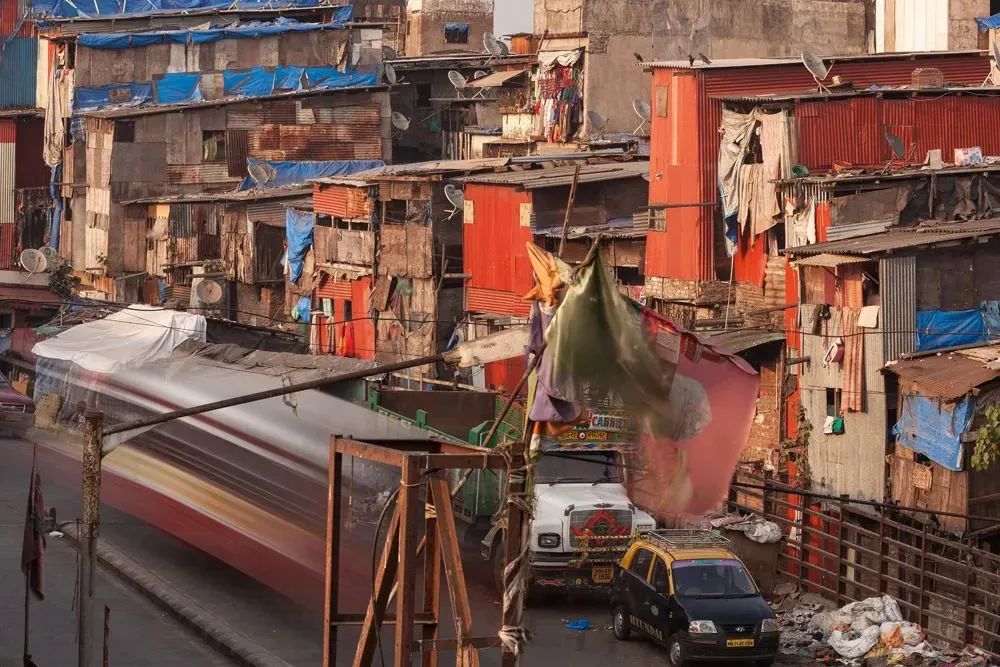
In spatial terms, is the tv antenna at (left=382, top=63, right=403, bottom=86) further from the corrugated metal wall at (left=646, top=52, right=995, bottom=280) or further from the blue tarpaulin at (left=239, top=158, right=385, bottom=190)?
the corrugated metal wall at (left=646, top=52, right=995, bottom=280)

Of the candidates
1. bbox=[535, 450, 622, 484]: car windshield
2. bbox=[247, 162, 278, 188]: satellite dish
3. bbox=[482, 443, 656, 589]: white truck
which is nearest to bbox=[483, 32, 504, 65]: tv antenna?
bbox=[247, 162, 278, 188]: satellite dish

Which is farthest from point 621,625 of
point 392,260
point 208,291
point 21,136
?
point 21,136

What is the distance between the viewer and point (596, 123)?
47.8 meters

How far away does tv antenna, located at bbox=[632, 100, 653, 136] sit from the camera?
147 feet

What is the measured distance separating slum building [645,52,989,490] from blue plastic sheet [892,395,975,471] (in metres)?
3.67

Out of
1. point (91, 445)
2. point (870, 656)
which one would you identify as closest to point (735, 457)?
point (91, 445)

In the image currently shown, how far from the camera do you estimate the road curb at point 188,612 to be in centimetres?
2000

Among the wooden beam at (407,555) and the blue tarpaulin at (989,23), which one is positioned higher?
the blue tarpaulin at (989,23)

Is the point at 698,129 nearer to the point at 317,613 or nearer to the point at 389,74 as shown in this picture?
the point at 317,613

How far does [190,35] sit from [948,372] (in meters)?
42.1

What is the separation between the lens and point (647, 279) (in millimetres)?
35062

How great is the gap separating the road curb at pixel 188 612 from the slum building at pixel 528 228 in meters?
11.7

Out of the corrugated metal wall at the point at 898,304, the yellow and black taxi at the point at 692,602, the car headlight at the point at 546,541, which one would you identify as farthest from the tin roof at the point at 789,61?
the yellow and black taxi at the point at 692,602

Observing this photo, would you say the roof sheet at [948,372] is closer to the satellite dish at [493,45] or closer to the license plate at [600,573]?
the license plate at [600,573]
